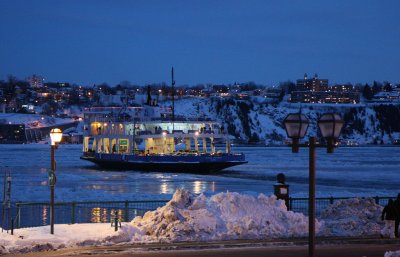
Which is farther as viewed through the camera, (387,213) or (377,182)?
(377,182)

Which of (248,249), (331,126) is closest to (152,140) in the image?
(248,249)

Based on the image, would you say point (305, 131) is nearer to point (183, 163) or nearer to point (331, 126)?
point (331, 126)

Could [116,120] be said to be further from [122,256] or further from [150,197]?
[122,256]

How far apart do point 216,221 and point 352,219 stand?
12.2 ft

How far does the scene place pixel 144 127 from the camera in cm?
7400

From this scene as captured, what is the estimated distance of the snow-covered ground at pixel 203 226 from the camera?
53.8 feet

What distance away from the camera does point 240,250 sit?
15.9 meters

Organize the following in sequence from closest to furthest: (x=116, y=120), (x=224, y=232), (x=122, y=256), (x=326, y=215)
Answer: (x=122, y=256), (x=224, y=232), (x=326, y=215), (x=116, y=120)

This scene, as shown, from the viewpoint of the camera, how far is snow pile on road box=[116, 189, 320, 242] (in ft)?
55.5

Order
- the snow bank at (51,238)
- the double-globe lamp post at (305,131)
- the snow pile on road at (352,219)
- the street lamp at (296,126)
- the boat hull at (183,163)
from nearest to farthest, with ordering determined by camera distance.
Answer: the double-globe lamp post at (305,131) → the street lamp at (296,126) → the snow bank at (51,238) → the snow pile on road at (352,219) → the boat hull at (183,163)

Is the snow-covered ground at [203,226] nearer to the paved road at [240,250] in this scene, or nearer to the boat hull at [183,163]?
the paved road at [240,250]

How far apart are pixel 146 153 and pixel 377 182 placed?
28114mm

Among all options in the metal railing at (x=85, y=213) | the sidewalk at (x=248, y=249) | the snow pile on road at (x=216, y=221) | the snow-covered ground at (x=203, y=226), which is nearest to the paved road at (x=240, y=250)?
the sidewalk at (x=248, y=249)

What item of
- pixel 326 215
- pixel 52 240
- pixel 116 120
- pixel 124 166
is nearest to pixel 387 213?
pixel 326 215
